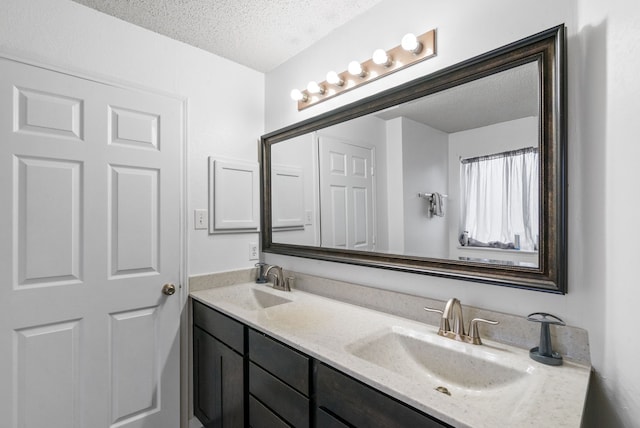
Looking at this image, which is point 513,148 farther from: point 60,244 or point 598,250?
point 60,244

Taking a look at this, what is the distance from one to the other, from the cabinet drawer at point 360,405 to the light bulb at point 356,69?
4.41 feet

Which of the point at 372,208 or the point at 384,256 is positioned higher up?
the point at 372,208

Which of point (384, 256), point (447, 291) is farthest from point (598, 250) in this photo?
point (384, 256)

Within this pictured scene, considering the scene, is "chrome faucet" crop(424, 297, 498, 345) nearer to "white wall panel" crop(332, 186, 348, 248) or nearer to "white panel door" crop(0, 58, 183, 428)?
"white wall panel" crop(332, 186, 348, 248)

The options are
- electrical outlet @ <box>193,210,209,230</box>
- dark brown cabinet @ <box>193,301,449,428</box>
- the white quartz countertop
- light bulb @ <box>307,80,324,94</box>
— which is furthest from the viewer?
electrical outlet @ <box>193,210,209,230</box>

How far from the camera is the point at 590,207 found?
3.06 feet

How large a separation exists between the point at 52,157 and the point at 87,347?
3.06 feet

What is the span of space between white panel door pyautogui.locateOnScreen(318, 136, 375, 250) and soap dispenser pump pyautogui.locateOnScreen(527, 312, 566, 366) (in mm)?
753

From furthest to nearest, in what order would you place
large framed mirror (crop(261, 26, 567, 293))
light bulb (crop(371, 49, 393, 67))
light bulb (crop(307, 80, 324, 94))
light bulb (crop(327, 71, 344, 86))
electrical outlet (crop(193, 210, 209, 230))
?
electrical outlet (crop(193, 210, 209, 230)), light bulb (crop(307, 80, 324, 94)), light bulb (crop(327, 71, 344, 86)), light bulb (crop(371, 49, 393, 67)), large framed mirror (crop(261, 26, 567, 293))

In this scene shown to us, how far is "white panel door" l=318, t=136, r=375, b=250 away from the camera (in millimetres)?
1609

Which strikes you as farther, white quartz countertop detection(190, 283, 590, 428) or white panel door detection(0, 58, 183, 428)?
white panel door detection(0, 58, 183, 428)

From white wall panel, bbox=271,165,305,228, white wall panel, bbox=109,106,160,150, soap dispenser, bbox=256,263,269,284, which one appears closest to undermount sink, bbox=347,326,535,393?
white wall panel, bbox=271,165,305,228

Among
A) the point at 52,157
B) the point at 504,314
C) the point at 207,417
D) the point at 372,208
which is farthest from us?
the point at 207,417

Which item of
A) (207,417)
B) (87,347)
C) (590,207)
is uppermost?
(590,207)
